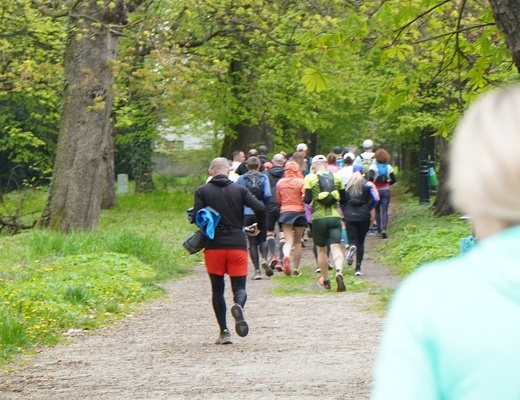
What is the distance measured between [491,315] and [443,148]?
2538 centimetres

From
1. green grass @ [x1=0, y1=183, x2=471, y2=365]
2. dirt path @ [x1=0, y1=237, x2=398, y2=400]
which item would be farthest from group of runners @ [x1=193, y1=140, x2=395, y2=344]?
dirt path @ [x1=0, y1=237, x2=398, y2=400]

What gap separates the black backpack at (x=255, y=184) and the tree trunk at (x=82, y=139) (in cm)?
517

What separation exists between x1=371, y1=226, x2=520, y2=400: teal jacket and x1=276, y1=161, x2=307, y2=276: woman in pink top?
15071 mm

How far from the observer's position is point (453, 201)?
2.17 metres

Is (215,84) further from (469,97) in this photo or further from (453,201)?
(453,201)

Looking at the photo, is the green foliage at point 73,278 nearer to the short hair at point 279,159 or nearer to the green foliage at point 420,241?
the short hair at point 279,159

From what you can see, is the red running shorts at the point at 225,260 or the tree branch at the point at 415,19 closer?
the tree branch at the point at 415,19

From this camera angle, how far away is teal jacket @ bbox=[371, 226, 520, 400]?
198cm

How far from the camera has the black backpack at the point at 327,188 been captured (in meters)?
15.1

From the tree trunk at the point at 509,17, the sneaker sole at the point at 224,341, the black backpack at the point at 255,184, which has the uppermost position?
the tree trunk at the point at 509,17

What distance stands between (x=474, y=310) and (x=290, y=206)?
15.2 meters

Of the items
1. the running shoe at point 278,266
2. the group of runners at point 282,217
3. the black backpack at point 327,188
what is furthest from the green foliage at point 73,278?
the black backpack at point 327,188

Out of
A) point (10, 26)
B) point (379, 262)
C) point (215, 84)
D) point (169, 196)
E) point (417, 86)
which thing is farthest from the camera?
point (169, 196)

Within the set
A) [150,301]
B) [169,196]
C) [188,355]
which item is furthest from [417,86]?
[169,196]
